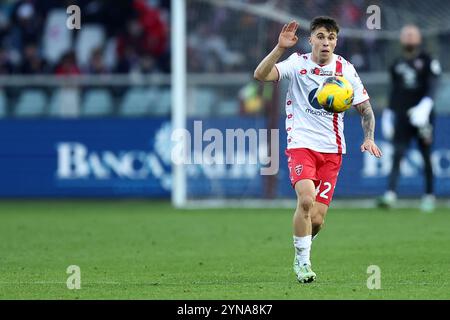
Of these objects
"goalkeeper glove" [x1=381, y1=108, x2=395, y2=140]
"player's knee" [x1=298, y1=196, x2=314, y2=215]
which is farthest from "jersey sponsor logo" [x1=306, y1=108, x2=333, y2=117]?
"goalkeeper glove" [x1=381, y1=108, x2=395, y2=140]

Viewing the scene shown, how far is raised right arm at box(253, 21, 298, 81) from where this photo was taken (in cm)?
943

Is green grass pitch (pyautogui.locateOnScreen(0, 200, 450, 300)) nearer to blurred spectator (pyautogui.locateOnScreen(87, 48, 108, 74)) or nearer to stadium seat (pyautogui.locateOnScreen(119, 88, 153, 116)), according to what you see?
stadium seat (pyautogui.locateOnScreen(119, 88, 153, 116))

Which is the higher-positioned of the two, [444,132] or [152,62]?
[152,62]

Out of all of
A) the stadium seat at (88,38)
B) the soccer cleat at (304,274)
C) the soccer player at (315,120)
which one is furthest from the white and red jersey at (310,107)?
the stadium seat at (88,38)

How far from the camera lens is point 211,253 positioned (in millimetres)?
12430

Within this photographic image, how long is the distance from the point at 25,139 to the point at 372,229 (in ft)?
29.3

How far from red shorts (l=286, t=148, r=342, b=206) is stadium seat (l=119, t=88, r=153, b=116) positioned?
12.2 m

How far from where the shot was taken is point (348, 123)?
2016 centimetres

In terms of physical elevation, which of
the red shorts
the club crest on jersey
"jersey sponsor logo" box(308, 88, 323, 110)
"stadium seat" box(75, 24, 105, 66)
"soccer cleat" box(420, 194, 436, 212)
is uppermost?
"stadium seat" box(75, 24, 105, 66)

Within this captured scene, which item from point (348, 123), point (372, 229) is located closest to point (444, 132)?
point (348, 123)

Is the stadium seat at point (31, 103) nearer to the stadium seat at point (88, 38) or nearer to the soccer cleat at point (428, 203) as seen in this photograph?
the stadium seat at point (88, 38)

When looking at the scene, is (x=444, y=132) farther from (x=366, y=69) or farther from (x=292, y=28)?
(x=292, y=28)

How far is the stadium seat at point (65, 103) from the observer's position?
2192cm
